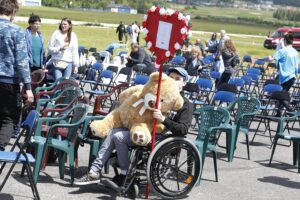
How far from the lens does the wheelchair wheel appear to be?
20.7ft

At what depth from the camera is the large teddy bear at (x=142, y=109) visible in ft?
21.0

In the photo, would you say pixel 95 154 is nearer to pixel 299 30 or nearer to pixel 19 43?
pixel 19 43

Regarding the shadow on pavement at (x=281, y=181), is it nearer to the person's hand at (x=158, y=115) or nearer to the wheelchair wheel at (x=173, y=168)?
the wheelchair wheel at (x=173, y=168)

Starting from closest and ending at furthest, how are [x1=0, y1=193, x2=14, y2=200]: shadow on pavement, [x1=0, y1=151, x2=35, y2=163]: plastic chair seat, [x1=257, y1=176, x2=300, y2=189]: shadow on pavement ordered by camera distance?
[x1=0, y1=151, x2=35, y2=163]: plastic chair seat → [x1=0, y1=193, x2=14, y2=200]: shadow on pavement → [x1=257, y1=176, x2=300, y2=189]: shadow on pavement

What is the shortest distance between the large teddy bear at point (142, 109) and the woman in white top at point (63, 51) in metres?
4.43

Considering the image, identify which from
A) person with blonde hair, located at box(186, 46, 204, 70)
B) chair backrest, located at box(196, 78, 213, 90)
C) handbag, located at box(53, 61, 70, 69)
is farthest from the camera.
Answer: person with blonde hair, located at box(186, 46, 204, 70)

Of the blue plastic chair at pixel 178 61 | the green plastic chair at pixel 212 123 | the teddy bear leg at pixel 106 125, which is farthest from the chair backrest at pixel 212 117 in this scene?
the blue plastic chair at pixel 178 61

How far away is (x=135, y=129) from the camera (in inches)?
251

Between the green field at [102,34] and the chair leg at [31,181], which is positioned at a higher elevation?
the chair leg at [31,181]

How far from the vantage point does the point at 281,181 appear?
26.3 ft

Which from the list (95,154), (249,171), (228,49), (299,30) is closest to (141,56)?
(228,49)

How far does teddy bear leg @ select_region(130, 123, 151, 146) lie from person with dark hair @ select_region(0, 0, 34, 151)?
1079mm

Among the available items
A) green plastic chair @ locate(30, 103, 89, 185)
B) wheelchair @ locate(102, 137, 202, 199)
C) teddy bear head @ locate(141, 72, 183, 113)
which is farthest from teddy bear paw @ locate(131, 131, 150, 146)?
green plastic chair @ locate(30, 103, 89, 185)

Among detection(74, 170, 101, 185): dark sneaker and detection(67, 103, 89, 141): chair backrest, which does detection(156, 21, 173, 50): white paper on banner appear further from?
detection(74, 170, 101, 185): dark sneaker
